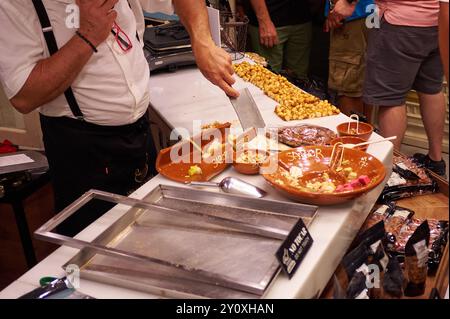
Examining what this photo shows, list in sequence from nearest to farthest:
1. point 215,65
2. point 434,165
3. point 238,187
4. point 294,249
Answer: point 294,249
point 238,187
point 215,65
point 434,165

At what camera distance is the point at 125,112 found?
1611 mm

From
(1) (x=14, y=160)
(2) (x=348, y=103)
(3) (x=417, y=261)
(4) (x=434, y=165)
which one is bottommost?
(4) (x=434, y=165)

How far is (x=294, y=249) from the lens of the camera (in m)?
1.05

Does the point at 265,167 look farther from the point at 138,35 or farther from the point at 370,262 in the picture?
the point at 138,35

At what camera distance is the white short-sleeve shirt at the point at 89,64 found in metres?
1.39

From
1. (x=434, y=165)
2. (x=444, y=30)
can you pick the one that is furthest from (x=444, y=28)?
(x=434, y=165)

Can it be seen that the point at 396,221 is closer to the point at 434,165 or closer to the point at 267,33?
the point at 434,165

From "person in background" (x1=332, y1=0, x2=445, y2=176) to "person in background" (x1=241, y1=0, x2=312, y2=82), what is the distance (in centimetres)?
79

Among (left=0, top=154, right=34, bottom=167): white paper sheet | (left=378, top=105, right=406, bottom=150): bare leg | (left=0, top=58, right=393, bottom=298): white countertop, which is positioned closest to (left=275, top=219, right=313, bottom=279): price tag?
(left=0, top=58, right=393, bottom=298): white countertop

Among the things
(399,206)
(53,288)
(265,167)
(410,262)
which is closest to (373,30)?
(399,206)

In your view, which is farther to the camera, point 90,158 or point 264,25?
point 264,25

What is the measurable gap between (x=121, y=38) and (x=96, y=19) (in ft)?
0.49

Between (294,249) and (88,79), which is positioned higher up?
(88,79)

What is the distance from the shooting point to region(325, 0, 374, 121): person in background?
331cm
